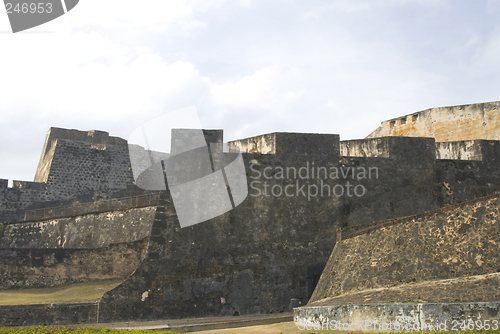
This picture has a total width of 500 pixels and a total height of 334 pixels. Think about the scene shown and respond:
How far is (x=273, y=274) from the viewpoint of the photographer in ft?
36.4

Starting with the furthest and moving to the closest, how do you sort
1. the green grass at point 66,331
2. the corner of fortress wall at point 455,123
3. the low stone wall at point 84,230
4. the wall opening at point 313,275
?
the corner of fortress wall at point 455,123 < the low stone wall at point 84,230 < the wall opening at point 313,275 < the green grass at point 66,331

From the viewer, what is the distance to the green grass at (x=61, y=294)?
33.7 feet

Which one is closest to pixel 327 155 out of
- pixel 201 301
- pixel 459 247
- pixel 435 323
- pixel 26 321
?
pixel 201 301

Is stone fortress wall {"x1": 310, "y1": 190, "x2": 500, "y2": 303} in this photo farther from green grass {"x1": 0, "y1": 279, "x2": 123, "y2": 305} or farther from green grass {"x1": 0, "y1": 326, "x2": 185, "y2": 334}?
green grass {"x1": 0, "y1": 279, "x2": 123, "y2": 305}

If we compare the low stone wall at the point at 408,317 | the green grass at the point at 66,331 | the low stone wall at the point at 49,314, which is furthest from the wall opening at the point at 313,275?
the low stone wall at the point at 49,314

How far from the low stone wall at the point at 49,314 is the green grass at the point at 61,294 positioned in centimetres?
31

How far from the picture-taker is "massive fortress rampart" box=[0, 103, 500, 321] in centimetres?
1052

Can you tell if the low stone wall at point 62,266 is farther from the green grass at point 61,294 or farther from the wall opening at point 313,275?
the wall opening at point 313,275

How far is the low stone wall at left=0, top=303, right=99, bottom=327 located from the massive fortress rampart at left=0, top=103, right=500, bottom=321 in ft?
1.03

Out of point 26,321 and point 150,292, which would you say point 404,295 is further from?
point 26,321

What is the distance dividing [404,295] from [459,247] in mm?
1076

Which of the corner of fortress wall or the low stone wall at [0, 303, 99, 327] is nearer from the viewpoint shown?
the low stone wall at [0, 303, 99, 327]

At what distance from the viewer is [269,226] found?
11391 millimetres

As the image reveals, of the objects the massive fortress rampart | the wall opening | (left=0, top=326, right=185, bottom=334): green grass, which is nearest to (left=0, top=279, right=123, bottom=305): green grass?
the massive fortress rampart
